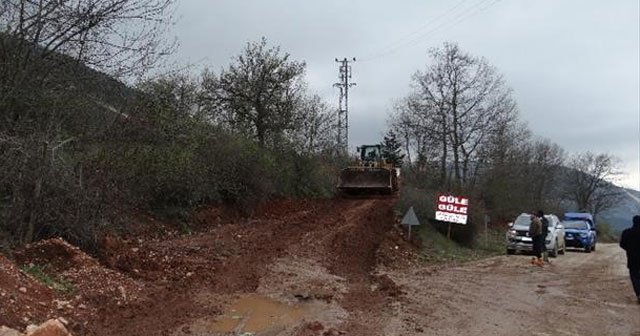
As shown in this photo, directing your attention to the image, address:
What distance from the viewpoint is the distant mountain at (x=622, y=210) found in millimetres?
91294

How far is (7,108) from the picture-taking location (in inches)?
484

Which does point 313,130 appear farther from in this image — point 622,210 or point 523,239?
point 622,210

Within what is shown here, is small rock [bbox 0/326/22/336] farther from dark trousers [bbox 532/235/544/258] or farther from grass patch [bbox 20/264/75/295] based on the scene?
dark trousers [bbox 532/235/544/258]

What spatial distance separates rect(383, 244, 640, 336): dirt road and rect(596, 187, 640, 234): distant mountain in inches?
3060

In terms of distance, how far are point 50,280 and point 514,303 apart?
834cm

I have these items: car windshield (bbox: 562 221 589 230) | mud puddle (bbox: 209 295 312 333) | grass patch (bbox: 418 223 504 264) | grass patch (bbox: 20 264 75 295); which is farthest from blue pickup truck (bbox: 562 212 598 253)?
grass patch (bbox: 20 264 75 295)

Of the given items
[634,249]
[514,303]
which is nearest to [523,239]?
[634,249]

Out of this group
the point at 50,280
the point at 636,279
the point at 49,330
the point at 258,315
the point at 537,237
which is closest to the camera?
the point at 49,330

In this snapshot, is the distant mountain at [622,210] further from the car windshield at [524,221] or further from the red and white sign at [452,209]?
the red and white sign at [452,209]

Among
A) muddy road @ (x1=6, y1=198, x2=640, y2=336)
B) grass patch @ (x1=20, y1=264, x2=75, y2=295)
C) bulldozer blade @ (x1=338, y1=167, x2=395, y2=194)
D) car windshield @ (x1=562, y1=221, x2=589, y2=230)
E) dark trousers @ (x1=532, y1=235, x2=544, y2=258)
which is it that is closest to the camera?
muddy road @ (x1=6, y1=198, x2=640, y2=336)

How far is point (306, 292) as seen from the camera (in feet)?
38.6

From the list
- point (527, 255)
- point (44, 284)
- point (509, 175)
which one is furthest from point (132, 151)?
point (509, 175)

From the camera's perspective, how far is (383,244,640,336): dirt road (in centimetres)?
1006

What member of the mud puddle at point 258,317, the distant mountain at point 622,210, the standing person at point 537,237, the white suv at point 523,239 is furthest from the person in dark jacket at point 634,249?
the distant mountain at point 622,210
